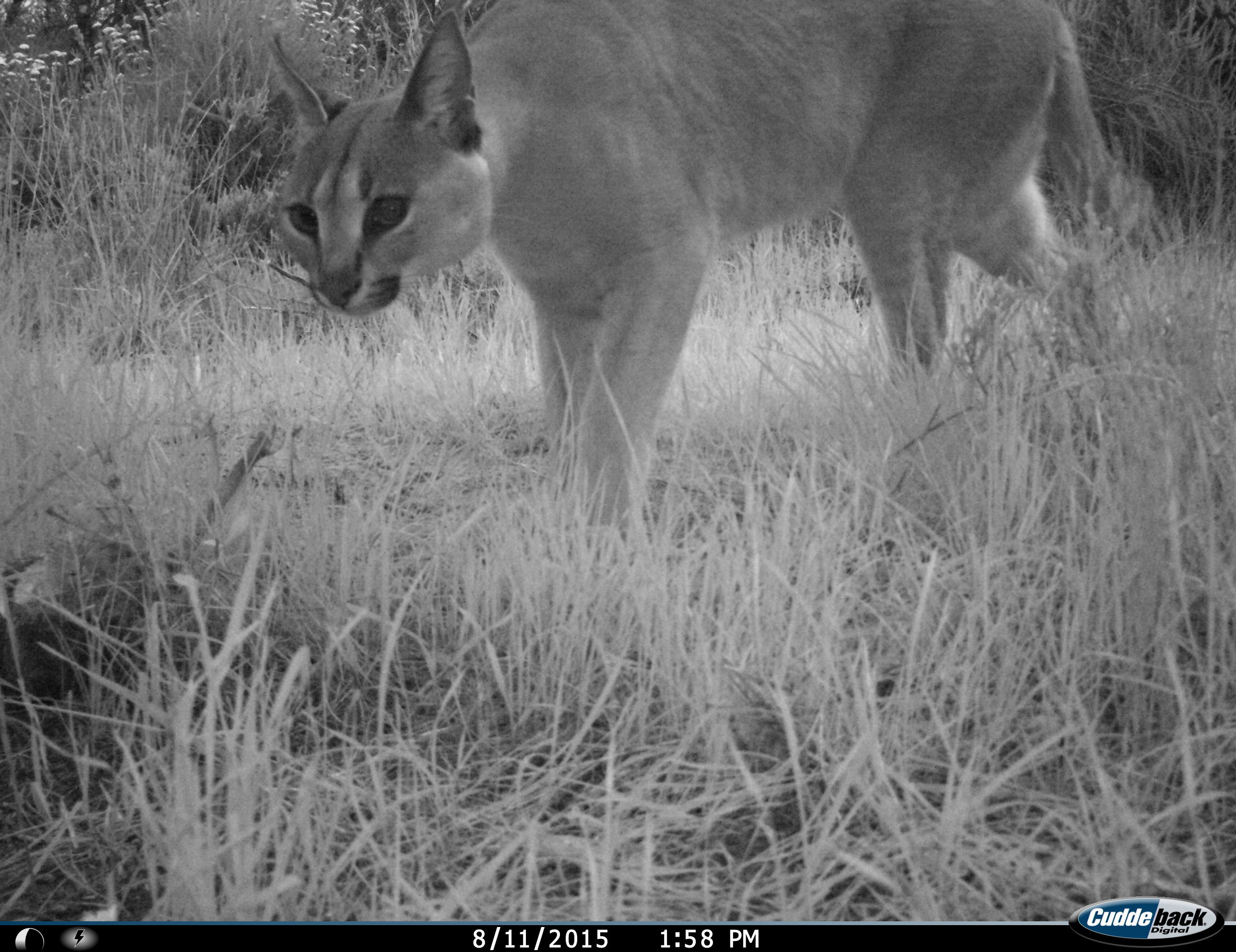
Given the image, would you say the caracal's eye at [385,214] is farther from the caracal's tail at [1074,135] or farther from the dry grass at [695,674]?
the caracal's tail at [1074,135]

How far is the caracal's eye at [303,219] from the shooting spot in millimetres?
2338

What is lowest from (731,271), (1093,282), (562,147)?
(731,271)

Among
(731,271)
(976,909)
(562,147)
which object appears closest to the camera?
(976,909)

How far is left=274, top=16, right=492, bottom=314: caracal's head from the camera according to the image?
2.27 m

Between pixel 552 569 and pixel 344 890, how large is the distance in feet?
2.27

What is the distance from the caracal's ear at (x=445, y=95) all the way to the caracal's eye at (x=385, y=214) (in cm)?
15

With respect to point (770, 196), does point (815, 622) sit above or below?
below

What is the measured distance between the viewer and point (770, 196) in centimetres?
312

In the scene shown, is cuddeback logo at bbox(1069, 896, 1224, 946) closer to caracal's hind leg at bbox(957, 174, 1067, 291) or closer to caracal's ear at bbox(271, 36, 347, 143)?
caracal's ear at bbox(271, 36, 347, 143)

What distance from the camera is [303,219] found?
236 centimetres

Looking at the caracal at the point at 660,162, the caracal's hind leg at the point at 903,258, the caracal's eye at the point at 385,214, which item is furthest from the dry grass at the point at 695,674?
the caracal's hind leg at the point at 903,258

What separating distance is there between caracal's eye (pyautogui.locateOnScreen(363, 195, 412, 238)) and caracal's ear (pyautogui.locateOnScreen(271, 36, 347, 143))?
0.25 m

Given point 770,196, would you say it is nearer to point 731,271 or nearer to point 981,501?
point 981,501

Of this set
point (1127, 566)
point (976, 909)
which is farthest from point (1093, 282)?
point (976, 909)
